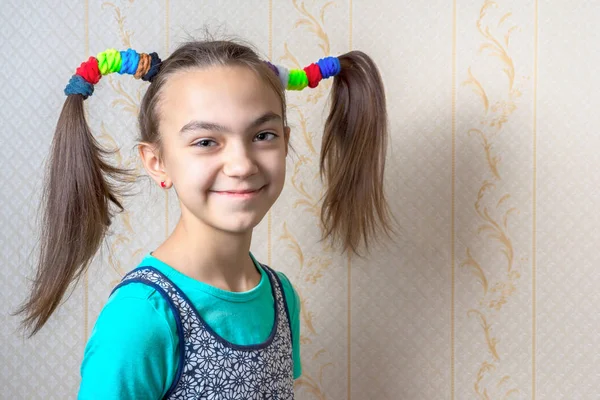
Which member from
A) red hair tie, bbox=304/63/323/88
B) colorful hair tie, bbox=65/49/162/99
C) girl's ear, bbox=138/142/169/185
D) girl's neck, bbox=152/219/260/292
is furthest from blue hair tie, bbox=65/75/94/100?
red hair tie, bbox=304/63/323/88

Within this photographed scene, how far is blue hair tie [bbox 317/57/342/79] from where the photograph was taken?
1.26 metres

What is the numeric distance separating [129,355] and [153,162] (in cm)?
31

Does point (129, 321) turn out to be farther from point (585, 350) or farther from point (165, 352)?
point (585, 350)

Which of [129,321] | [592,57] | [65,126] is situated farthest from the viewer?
[592,57]

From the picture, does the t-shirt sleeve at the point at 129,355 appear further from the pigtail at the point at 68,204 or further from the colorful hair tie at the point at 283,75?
the colorful hair tie at the point at 283,75

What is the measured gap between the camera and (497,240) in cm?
157

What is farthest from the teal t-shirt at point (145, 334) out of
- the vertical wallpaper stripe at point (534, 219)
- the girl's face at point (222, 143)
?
the vertical wallpaper stripe at point (534, 219)

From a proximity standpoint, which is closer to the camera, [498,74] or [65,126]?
[65,126]

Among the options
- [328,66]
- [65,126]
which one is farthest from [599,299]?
[65,126]

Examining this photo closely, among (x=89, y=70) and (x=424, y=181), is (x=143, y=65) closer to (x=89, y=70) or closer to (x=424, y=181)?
(x=89, y=70)

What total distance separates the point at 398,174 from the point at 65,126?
0.76m

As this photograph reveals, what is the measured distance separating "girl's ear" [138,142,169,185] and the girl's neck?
8cm

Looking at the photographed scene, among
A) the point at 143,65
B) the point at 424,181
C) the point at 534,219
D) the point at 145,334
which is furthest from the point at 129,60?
the point at 534,219

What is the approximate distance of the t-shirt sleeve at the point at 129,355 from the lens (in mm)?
943
